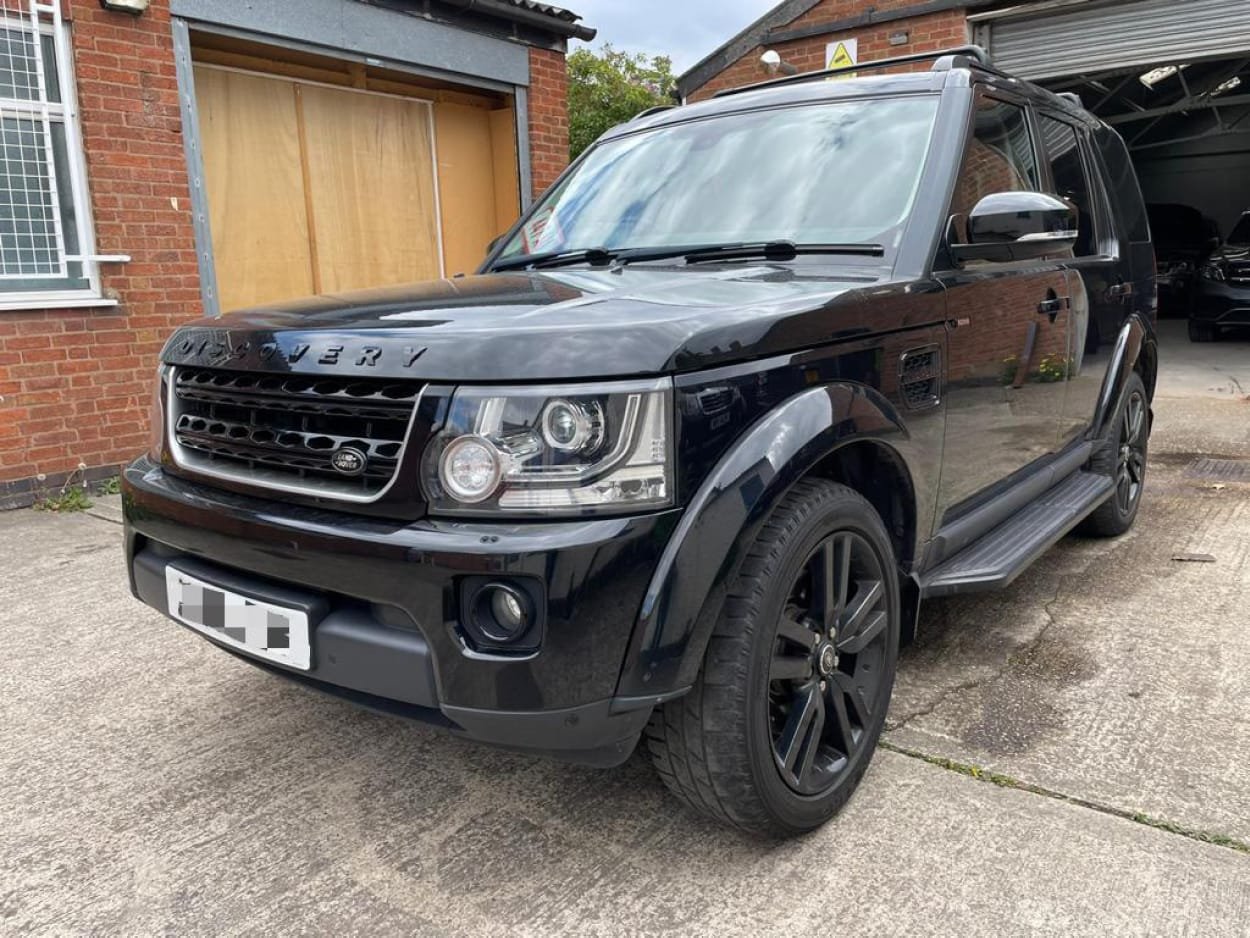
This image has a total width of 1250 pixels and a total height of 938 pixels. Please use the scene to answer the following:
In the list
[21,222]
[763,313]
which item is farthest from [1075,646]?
[21,222]

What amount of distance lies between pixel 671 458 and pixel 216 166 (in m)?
6.12

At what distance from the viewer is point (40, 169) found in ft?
18.3

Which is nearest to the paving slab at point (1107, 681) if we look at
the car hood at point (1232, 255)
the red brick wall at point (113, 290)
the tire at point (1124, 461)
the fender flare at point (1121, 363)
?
the tire at point (1124, 461)

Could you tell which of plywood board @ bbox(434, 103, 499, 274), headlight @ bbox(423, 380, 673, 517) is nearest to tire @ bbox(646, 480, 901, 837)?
headlight @ bbox(423, 380, 673, 517)

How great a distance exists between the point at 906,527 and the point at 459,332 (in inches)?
53.1

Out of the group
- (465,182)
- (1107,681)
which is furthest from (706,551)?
(465,182)

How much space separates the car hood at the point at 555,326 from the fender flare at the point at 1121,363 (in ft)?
6.66

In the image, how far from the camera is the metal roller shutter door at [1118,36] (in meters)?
8.88

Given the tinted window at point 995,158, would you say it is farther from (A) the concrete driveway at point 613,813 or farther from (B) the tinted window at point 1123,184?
(A) the concrete driveway at point 613,813

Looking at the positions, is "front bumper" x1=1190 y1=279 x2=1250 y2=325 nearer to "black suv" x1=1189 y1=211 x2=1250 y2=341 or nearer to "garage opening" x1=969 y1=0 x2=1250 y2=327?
"black suv" x1=1189 y1=211 x2=1250 y2=341

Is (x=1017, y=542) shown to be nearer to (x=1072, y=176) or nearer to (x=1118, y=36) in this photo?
(x=1072, y=176)

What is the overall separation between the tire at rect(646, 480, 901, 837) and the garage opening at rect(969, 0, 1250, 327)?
29.7 ft

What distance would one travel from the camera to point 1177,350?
12305 millimetres

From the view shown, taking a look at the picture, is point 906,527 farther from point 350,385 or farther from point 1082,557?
point 1082,557
